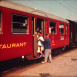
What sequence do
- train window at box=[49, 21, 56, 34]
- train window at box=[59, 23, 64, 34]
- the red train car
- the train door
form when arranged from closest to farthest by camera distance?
the red train car
the train door
train window at box=[49, 21, 56, 34]
train window at box=[59, 23, 64, 34]

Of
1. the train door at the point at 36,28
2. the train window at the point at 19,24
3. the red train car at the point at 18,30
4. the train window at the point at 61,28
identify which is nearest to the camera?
the red train car at the point at 18,30

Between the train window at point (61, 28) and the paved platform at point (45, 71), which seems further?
the train window at point (61, 28)

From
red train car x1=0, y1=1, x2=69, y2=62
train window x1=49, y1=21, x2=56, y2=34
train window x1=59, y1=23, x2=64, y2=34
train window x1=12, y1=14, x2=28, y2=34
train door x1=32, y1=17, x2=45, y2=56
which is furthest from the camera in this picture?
train window x1=59, y1=23, x2=64, y2=34

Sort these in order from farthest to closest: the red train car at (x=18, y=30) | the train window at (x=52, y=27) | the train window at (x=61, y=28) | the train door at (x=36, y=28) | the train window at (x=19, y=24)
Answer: the train window at (x=61, y=28), the train window at (x=52, y=27), the train door at (x=36, y=28), the train window at (x=19, y=24), the red train car at (x=18, y=30)

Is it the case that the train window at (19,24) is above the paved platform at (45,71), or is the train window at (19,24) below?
above

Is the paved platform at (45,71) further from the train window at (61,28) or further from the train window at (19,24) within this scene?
the train window at (61,28)

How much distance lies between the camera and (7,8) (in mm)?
6574

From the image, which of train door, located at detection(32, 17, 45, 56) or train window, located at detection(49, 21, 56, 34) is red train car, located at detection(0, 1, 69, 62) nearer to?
train door, located at detection(32, 17, 45, 56)

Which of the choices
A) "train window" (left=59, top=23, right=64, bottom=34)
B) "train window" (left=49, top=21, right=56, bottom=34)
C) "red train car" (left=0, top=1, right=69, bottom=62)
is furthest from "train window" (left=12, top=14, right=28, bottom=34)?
"train window" (left=59, top=23, right=64, bottom=34)

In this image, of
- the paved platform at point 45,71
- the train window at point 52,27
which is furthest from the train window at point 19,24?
the train window at point 52,27

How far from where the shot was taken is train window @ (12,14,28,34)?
7.03m

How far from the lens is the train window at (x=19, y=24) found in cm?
703

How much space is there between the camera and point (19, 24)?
7418mm

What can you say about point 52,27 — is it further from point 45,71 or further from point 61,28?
point 45,71
